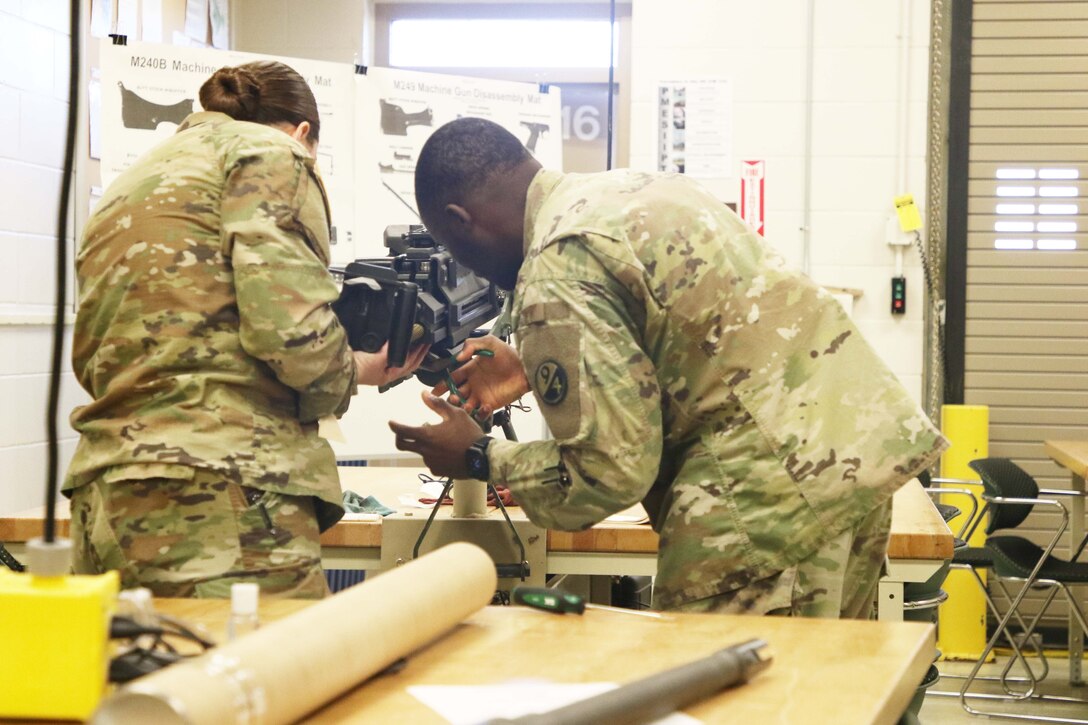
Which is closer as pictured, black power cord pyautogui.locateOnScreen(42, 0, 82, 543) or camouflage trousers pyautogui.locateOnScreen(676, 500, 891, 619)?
black power cord pyautogui.locateOnScreen(42, 0, 82, 543)

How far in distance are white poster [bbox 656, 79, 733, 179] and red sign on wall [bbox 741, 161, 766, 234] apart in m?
0.07

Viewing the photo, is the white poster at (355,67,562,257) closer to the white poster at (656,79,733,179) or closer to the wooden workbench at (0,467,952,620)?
the white poster at (656,79,733,179)

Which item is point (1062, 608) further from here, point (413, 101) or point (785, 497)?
point (785, 497)

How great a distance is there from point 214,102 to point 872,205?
3394mm

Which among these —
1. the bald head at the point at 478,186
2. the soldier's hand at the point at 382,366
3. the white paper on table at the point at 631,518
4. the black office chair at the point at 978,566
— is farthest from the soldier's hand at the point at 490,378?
the black office chair at the point at 978,566

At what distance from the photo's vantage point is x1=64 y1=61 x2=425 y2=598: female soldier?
1727 millimetres

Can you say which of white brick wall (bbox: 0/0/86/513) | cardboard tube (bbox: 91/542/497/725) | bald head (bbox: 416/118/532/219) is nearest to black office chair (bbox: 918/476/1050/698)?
bald head (bbox: 416/118/532/219)

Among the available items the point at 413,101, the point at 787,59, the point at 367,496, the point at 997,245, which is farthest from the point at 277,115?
the point at 997,245

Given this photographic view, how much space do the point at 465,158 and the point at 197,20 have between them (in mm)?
3221

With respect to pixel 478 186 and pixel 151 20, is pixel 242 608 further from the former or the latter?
pixel 151 20

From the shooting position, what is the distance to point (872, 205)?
15.7 ft

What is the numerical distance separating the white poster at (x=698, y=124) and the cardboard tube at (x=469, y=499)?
2.90 metres

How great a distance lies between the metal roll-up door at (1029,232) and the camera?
15.6 feet

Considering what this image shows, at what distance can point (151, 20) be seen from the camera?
4.21 metres
